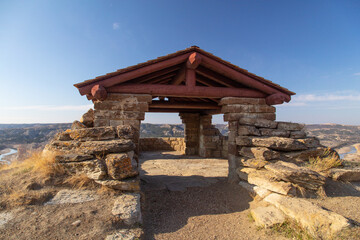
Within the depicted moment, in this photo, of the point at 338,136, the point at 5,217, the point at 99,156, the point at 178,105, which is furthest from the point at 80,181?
the point at 338,136

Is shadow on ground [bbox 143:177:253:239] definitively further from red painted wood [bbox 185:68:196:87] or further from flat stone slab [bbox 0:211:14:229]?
red painted wood [bbox 185:68:196:87]

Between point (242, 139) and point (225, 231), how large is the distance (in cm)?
259

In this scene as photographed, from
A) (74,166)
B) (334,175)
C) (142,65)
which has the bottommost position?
(334,175)

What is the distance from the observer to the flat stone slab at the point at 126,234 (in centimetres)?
205

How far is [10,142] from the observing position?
32.2 m

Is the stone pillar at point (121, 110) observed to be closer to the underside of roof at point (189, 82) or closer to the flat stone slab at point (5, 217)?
the underside of roof at point (189, 82)

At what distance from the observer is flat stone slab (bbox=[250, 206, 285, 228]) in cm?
273

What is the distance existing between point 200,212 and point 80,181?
2.23 metres

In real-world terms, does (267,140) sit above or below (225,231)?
above

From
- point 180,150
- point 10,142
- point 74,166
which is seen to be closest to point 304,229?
point 74,166

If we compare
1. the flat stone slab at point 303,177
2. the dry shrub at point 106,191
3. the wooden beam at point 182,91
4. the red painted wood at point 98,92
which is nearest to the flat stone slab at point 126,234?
the dry shrub at point 106,191

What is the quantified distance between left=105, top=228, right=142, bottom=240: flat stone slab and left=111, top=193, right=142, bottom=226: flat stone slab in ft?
0.39

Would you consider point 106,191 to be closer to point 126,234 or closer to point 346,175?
point 126,234

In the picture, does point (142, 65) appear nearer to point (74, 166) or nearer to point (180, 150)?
point (74, 166)
